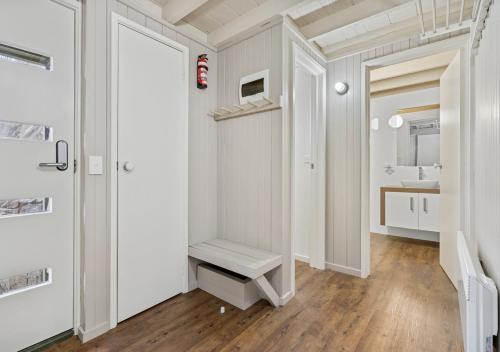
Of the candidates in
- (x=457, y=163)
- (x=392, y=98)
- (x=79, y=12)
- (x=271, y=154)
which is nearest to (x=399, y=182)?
(x=392, y=98)

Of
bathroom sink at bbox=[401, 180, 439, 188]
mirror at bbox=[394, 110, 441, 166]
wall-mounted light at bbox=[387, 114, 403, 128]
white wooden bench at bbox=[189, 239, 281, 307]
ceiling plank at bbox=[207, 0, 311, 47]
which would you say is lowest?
white wooden bench at bbox=[189, 239, 281, 307]

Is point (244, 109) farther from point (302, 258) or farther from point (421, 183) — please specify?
point (421, 183)

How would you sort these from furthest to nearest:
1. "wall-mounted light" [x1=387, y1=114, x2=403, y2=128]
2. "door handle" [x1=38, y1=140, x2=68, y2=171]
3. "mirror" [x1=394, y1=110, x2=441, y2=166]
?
"wall-mounted light" [x1=387, y1=114, x2=403, y2=128] → "mirror" [x1=394, y1=110, x2=441, y2=166] → "door handle" [x1=38, y1=140, x2=68, y2=171]

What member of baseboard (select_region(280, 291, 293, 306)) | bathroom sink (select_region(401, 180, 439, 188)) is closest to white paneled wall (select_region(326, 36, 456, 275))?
baseboard (select_region(280, 291, 293, 306))

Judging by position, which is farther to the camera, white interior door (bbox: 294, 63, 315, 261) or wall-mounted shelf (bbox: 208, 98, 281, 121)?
white interior door (bbox: 294, 63, 315, 261)

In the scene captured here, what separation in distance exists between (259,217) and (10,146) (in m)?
1.74

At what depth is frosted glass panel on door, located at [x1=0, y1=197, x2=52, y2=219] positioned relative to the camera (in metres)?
1.38

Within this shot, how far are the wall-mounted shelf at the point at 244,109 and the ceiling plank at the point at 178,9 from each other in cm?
81

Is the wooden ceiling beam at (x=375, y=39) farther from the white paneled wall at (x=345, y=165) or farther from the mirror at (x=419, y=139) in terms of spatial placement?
the mirror at (x=419, y=139)

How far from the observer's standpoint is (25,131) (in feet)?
4.74

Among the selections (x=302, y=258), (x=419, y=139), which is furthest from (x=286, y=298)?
(x=419, y=139)

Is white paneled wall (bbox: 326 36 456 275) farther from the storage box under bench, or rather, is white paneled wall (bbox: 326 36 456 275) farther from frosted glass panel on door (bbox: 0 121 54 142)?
frosted glass panel on door (bbox: 0 121 54 142)

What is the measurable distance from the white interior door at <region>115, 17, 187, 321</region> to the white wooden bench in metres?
0.22

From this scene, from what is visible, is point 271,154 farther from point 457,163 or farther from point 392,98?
point 392,98
